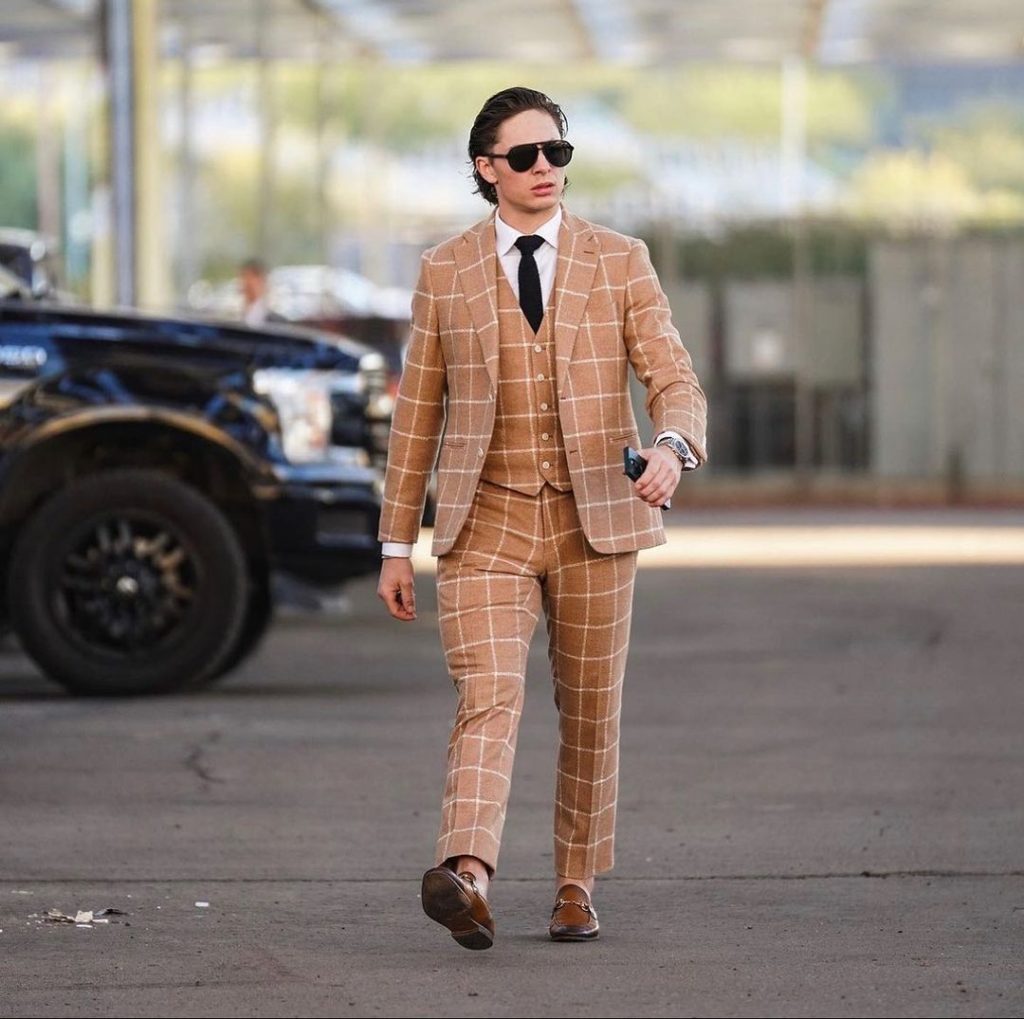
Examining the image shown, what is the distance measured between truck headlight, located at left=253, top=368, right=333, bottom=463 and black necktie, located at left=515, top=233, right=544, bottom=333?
Answer: 5.16 meters

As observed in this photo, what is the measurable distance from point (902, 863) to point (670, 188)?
19.4 m

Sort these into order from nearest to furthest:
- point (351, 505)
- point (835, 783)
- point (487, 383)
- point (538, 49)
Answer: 1. point (487, 383)
2. point (835, 783)
3. point (351, 505)
4. point (538, 49)

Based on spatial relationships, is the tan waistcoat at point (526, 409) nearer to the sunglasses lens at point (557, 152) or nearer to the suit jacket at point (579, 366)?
the suit jacket at point (579, 366)

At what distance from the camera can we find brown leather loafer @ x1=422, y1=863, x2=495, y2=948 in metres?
5.93

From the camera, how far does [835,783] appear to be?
905 cm

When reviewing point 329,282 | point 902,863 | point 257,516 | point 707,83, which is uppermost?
point 707,83

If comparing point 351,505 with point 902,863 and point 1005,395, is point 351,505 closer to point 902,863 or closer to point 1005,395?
point 902,863

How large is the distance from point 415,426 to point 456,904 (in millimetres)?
1110

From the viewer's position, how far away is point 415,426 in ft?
21.0

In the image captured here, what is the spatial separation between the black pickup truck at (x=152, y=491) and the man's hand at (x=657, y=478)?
5.44 m

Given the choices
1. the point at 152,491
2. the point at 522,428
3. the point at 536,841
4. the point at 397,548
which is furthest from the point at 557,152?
the point at 152,491

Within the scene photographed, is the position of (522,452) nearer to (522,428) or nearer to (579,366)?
(522,428)

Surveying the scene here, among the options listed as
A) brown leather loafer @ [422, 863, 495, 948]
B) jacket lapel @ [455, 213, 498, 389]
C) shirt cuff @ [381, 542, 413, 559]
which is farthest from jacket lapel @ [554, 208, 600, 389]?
brown leather loafer @ [422, 863, 495, 948]

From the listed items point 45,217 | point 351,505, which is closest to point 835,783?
point 351,505
